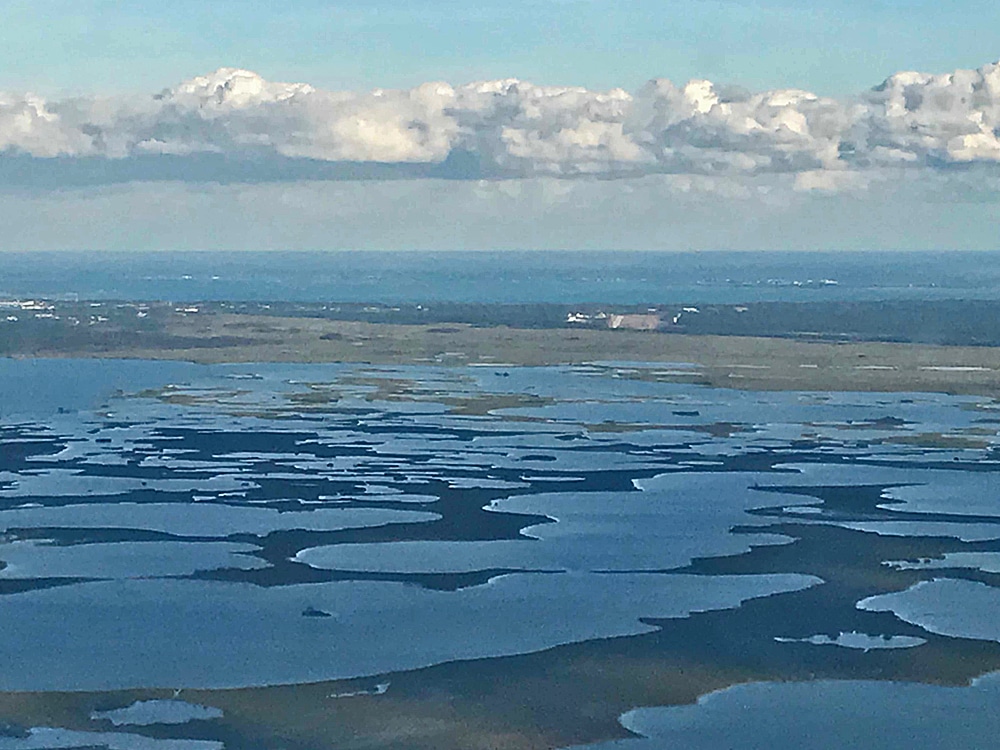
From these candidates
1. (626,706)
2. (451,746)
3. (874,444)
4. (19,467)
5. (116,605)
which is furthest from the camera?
(874,444)

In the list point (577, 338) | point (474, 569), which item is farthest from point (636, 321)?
point (474, 569)

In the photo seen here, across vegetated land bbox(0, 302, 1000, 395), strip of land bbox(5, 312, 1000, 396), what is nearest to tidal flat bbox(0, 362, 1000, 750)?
strip of land bbox(5, 312, 1000, 396)

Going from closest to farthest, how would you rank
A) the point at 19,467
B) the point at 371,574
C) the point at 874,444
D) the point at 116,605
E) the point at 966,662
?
the point at 966,662 < the point at 116,605 < the point at 371,574 < the point at 19,467 < the point at 874,444

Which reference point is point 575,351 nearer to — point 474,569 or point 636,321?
point 636,321

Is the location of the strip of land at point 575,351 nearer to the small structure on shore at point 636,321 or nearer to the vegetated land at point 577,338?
the vegetated land at point 577,338

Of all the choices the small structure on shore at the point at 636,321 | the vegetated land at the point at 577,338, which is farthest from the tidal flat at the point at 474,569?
the small structure on shore at the point at 636,321

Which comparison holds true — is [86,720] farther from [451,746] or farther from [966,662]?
[966,662]

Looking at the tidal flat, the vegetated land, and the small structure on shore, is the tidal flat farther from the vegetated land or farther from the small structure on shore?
the small structure on shore

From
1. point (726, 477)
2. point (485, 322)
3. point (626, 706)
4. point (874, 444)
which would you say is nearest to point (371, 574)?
point (626, 706)
